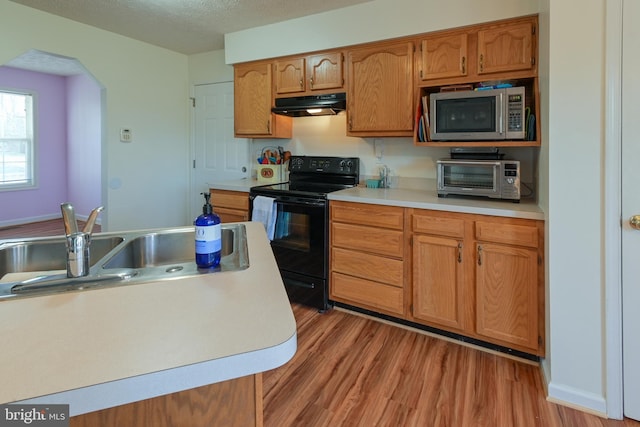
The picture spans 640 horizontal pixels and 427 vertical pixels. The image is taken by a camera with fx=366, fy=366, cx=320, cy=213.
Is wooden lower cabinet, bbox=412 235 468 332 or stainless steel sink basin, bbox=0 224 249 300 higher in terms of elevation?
stainless steel sink basin, bbox=0 224 249 300

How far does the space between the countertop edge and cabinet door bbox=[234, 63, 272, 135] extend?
9.71 ft

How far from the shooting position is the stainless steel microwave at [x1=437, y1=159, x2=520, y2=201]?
2.20 meters

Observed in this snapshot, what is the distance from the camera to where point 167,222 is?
4.22 m

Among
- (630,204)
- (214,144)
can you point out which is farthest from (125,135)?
(630,204)

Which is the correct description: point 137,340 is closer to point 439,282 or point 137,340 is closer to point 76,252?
point 76,252

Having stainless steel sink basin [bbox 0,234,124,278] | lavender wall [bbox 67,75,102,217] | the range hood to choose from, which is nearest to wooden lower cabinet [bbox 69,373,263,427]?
stainless steel sink basin [bbox 0,234,124,278]

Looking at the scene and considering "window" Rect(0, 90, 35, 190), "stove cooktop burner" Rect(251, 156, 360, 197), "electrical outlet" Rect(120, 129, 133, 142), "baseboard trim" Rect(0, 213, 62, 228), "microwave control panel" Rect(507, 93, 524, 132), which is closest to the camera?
"microwave control panel" Rect(507, 93, 524, 132)

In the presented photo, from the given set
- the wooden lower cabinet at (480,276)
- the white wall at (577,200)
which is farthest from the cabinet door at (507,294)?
the white wall at (577,200)

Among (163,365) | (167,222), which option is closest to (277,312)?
(163,365)

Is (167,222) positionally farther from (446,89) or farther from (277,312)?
(277,312)

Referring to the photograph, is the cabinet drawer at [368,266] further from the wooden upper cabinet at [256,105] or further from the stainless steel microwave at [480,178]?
the wooden upper cabinet at [256,105]

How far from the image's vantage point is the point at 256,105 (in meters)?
3.46

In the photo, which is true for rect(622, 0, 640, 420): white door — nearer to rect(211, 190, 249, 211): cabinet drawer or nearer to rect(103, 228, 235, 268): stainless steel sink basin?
rect(103, 228, 235, 268): stainless steel sink basin

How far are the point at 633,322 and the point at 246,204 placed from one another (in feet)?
8.79
